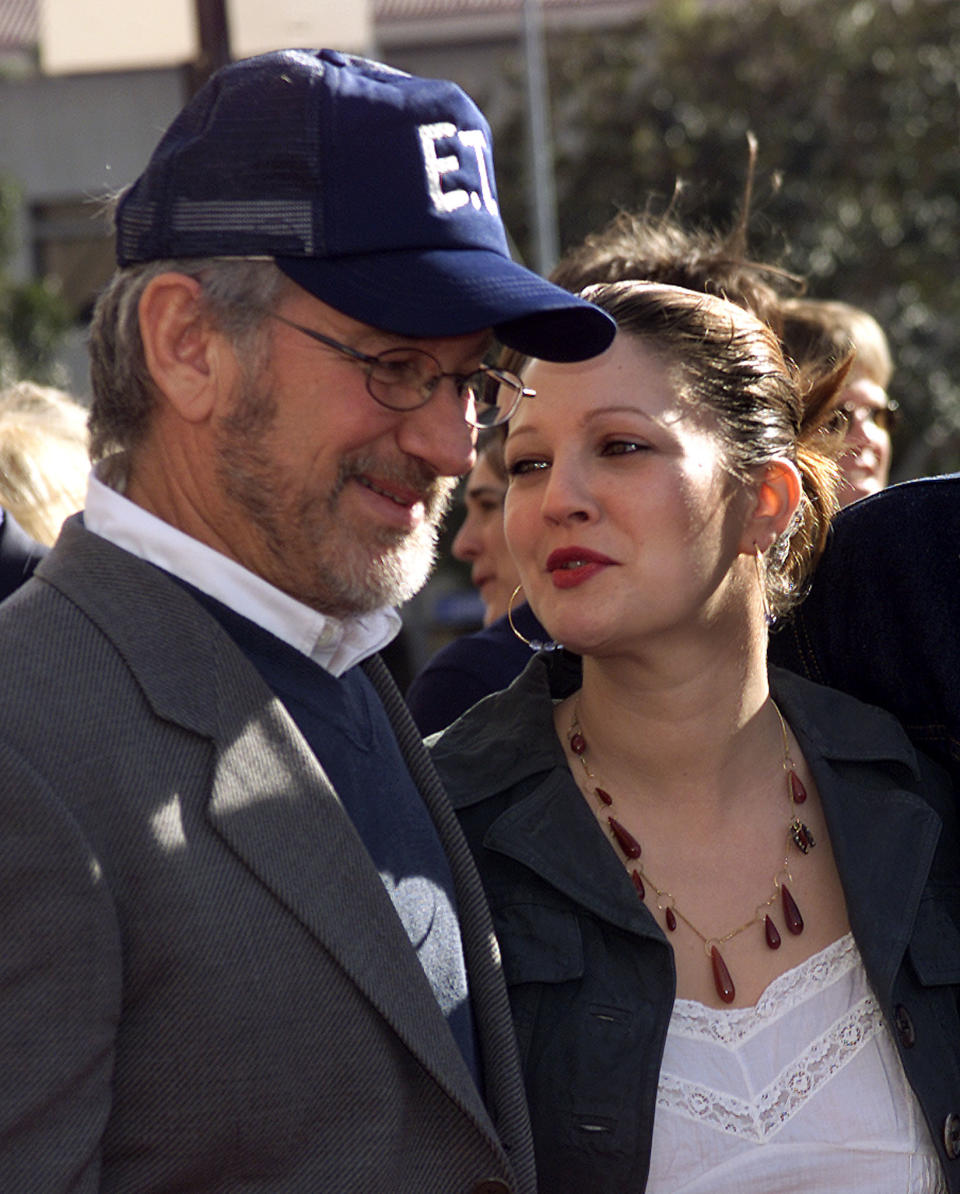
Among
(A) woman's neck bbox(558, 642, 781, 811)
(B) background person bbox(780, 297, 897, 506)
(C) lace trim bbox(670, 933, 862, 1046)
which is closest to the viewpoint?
(C) lace trim bbox(670, 933, 862, 1046)

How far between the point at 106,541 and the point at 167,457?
0.14 metres

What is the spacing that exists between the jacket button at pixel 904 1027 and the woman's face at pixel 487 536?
73.6 inches

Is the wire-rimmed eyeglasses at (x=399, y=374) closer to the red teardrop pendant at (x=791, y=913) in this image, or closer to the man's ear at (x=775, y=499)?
the man's ear at (x=775, y=499)

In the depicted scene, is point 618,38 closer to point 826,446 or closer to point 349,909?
point 826,446

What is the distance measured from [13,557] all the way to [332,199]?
1.34m

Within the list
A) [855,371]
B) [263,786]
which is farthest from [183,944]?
[855,371]

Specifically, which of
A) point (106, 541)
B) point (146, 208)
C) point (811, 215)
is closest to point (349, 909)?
point (106, 541)

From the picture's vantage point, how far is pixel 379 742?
204 cm

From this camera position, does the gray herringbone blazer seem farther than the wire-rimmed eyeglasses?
No

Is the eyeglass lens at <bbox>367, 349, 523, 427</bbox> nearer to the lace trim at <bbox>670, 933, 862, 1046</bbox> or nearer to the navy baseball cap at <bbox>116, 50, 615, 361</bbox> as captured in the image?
the navy baseball cap at <bbox>116, 50, 615, 361</bbox>

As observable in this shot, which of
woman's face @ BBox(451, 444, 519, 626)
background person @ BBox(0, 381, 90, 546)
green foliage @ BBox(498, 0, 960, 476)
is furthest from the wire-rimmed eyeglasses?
green foliage @ BBox(498, 0, 960, 476)

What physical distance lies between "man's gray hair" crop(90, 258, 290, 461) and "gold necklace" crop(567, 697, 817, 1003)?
1.00 metres

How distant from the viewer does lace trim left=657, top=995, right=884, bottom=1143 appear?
2.21m

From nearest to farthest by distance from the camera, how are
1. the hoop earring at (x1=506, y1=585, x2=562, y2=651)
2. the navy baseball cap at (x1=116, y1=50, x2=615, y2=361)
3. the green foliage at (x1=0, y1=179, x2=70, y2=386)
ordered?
the navy baseball cap at (x1=116, y1=50, x2=615, y2=361), the hoop earring at (x1=506, y1=585, x2=562, y2=651), the green foliage at (x1=0, y1=179, x2=70, y2=386)
